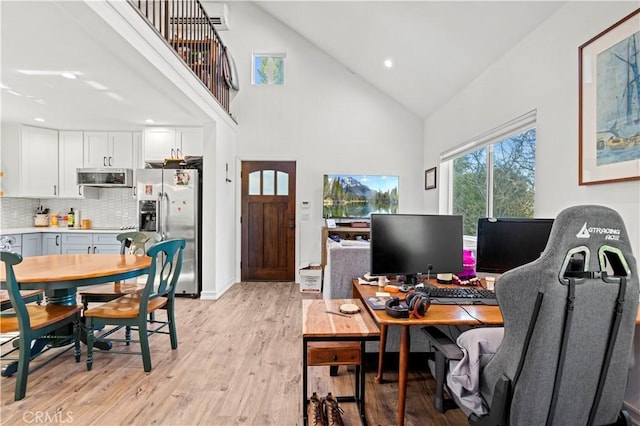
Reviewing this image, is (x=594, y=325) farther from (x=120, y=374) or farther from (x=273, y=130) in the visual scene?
(x=273, y=130)

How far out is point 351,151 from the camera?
541cm

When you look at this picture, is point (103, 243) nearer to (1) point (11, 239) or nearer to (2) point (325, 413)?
(1) point (11, 239)

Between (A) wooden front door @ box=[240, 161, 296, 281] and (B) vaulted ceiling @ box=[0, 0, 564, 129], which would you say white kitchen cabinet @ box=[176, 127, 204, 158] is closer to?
(B) vaulted ceiling @ box=[0, 0, 564, 129]

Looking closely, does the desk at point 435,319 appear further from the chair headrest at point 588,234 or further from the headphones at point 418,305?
the chair headrest at point 588,234

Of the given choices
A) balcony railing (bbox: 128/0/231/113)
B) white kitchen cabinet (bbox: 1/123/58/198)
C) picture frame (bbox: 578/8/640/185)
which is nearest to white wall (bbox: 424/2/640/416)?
picture frame (bbox: 578/8/640/185)

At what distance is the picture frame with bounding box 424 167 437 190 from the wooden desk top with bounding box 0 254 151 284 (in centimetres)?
400

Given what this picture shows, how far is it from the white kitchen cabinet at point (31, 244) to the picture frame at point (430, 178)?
6.03m

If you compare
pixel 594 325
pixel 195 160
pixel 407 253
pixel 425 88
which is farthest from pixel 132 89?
pixel 594 325

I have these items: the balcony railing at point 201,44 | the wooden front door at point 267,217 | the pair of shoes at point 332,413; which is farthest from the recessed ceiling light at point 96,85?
the pair of shoes at point 332,413

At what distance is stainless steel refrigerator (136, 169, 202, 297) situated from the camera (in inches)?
168

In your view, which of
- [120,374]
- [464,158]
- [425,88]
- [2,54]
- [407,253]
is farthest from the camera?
[425,88]

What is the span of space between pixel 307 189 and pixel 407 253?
3506 mm

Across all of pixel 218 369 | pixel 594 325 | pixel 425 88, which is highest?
pixel 425 88

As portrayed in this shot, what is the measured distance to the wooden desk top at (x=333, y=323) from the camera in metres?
1.66
